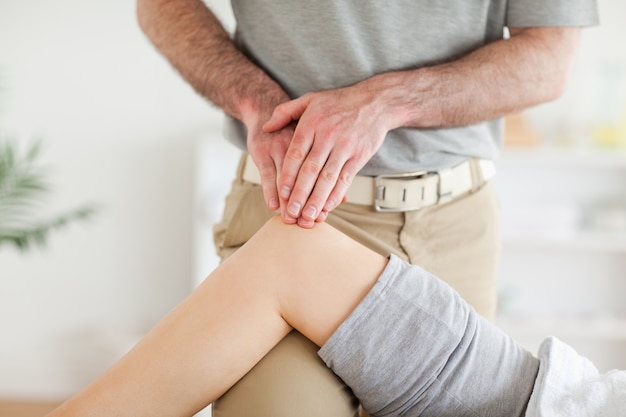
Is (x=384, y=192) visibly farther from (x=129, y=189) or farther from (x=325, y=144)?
(x=129, y=189)

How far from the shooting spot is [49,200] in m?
3.75

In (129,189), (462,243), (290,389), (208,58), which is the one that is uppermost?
(208,58)

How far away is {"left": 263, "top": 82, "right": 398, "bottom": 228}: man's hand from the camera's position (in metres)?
1.24

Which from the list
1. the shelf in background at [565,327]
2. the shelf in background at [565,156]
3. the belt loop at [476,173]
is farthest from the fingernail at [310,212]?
the shelf in background at [565,327]

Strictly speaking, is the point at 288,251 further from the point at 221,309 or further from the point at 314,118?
the point at 314,118

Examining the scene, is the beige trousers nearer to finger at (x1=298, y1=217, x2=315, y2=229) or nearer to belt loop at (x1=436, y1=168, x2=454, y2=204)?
belt loop at (x1=436, y1=168, x2=454, y2=204)

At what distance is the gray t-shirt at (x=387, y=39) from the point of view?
1.46 m

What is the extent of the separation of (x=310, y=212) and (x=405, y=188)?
29cm

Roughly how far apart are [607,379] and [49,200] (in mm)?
3046

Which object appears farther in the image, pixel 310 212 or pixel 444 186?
pixel 444 186

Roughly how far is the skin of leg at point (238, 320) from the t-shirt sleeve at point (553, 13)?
569mm

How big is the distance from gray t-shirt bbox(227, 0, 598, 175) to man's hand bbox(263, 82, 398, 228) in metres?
0.11


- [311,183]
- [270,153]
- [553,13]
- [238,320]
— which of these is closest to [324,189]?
[311,183]

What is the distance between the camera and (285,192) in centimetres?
125
